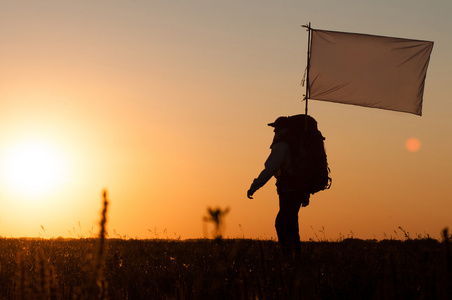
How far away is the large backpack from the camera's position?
878cm

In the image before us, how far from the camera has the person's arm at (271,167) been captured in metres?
8.67

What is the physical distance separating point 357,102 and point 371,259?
5341 millimetres

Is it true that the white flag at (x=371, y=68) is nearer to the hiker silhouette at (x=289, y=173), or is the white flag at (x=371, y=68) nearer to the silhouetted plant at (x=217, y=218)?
the hiker silhouette at (x=289, y=173)

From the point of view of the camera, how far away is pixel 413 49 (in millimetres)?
12883

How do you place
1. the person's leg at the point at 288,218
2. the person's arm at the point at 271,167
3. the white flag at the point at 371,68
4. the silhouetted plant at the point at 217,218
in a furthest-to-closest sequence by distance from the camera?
the white flag at the point at 371,68, the person's leg at the point at 288,218, the person's arm at the point at 271,167, the silhouetted plant at the point at 217,218

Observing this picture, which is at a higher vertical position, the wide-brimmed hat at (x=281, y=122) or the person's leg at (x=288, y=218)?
the wide-brimmed hat at (x=281, y=122)

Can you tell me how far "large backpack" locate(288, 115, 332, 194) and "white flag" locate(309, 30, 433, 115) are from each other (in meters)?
3.46

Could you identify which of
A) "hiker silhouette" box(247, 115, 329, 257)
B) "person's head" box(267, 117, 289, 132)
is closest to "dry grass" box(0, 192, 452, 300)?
"hiker silhouette" box(247, 115, 329, 257)

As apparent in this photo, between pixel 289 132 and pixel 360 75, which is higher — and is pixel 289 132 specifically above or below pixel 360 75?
below

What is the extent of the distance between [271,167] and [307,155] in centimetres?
62

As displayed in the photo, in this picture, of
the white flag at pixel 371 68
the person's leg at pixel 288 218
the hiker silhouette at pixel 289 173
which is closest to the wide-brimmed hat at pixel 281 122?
the hiker silhouette at pixel 289 173

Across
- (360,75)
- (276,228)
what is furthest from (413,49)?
(276,228)

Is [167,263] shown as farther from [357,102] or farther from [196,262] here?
[357,102]

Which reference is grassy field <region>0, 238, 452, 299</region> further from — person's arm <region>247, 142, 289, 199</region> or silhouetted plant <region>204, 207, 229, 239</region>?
person's arm <region>247, 142, 289, 199</region>
